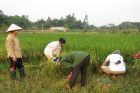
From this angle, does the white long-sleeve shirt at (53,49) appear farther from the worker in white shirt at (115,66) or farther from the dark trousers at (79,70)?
the worker in white shirt at (115,66)

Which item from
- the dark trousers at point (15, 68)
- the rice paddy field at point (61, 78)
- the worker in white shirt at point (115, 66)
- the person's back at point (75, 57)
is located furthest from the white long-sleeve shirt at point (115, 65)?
the dark trousers at point (15, 68)

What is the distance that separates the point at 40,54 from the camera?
9664 mm

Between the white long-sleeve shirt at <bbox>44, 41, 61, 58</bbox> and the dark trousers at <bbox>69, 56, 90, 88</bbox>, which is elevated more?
the white long-sleeve shirt at <bbox>44, 41, 61, 58</bbox>

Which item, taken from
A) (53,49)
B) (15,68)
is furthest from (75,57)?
(15,68)

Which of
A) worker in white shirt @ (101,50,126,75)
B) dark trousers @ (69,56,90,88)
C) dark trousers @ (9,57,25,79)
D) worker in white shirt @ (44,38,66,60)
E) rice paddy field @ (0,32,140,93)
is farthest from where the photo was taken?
worker in white shirt @ (44,38,66,60)

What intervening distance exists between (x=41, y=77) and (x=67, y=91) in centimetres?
144

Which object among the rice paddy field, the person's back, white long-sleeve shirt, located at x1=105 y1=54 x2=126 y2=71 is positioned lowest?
the rice paddy field

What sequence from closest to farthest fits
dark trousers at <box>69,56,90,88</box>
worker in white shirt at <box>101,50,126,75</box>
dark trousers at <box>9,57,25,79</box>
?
1. dark trousers at <box>69,56,90,88</box>
2. dark trousers at <box>9,57,25,79</box>
3. worker in white shirt at <box>101,50,126,75</box>

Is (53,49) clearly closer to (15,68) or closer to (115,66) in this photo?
(15,68)

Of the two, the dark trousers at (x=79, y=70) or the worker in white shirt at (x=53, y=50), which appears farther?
the worker in white shirt at (x=53, y=50)

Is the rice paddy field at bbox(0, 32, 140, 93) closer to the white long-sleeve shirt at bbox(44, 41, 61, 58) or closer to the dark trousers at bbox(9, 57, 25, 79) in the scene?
the dark trousers at bbox(9, 57, 25, 79)

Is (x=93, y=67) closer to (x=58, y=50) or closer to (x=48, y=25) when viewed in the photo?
(x=58, y=50)

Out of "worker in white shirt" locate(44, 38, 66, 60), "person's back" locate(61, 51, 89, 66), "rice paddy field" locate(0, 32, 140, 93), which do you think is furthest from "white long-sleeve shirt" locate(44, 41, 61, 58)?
"person's back" locate(61, 51, 89, 66)

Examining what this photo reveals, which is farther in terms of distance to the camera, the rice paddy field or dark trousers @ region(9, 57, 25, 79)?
dark trousers @ region(9, 57, 25, 79)
